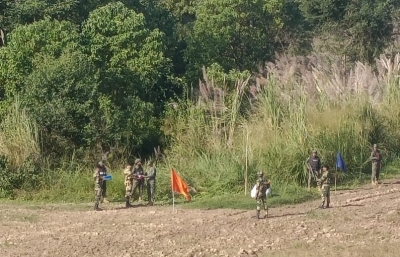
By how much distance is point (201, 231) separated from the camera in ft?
57.5

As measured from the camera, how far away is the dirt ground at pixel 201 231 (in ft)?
51.8

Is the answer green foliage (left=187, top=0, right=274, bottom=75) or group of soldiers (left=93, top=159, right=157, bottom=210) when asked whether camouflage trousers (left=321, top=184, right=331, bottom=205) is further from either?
green foliage (left=187, top=0, right=274, bottom=75)

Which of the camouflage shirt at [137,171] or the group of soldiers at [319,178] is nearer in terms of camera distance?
the group of soldiers at [319,178]

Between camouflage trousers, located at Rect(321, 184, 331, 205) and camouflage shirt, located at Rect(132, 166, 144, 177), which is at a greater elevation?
camouflage shirt, located at Rect(132, 166, 144, 177)

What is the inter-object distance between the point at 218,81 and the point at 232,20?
7.20 metres

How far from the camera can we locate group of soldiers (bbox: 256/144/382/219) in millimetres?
18938

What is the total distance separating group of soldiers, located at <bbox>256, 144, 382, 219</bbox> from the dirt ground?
367 millimetres

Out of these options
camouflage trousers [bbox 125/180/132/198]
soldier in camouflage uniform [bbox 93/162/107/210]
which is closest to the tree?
camouflage trousers [bbox 125/180/132/198]

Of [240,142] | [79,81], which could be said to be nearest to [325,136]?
[240,142]

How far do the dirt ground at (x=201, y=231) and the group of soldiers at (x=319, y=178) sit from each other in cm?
37

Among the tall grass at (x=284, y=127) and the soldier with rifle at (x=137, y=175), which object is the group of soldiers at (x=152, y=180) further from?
the tall grass at (x=284, y=127)

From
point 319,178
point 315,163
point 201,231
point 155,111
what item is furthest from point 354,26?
point 201,231

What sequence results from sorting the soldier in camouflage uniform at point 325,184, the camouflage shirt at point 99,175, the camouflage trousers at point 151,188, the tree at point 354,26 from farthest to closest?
the tree at point 354,26 → the camouflage trousers at point 151,188 → the camouflage shirt at point 99,175 → the soldier in camouflage uniform at point 325,184

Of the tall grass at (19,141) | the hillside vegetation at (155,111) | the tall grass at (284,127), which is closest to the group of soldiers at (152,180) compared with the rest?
the hillside vegetation at (155,111)
